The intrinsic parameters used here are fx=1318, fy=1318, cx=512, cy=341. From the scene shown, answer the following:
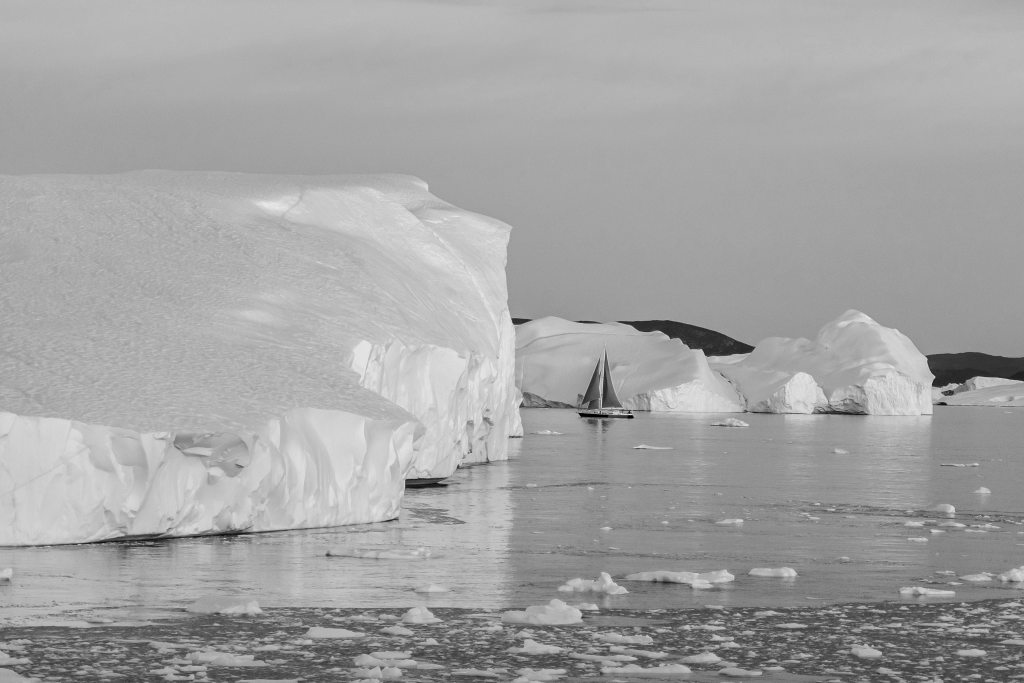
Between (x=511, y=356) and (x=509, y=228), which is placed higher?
(x=509, y=228)

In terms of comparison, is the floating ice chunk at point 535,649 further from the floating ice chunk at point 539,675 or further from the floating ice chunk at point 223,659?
the floating ice chunk at point 223,659

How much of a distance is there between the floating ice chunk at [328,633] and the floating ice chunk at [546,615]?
142 centimetres

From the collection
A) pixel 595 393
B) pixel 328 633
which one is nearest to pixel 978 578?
pixel 328 633

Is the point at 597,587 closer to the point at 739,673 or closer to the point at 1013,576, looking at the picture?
the point at 739,673

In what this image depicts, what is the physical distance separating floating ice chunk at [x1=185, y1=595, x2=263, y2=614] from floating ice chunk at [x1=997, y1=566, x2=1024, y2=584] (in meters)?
7.93

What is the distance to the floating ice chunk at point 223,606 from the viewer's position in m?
11.3

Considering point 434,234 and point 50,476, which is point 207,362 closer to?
point 50,476

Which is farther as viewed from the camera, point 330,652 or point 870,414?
point 870,414

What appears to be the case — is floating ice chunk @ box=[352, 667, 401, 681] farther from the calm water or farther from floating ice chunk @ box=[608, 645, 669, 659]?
the calm water

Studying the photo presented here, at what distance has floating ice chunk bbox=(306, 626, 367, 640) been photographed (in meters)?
10.4

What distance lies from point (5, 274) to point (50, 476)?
19.4ft

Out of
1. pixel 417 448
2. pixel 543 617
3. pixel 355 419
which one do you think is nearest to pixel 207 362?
pixel 355 419

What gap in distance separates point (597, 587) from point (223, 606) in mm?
3666

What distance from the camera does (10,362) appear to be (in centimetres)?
1603
